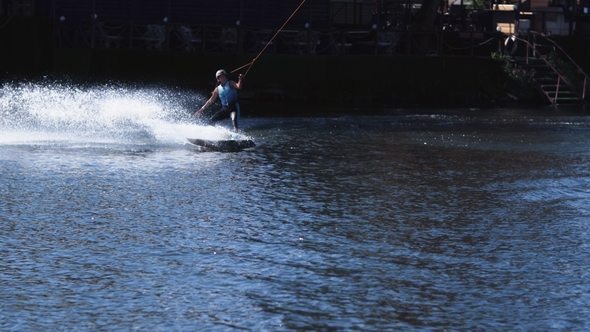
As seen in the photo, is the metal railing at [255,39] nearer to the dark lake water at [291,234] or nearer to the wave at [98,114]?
the wave at [98,114]

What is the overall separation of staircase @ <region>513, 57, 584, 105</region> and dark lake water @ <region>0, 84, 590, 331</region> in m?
15.7

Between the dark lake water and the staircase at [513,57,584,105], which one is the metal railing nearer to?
the staircase at [513,57,584,105]

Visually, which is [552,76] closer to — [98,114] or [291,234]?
[98,114]

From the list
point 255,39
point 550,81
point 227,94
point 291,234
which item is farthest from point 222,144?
point 550,81

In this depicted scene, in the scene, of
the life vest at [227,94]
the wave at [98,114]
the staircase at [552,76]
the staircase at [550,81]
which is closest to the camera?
the wave at [98,114]

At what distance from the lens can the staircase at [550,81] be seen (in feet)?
125

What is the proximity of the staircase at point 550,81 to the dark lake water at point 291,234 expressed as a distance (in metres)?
15.7

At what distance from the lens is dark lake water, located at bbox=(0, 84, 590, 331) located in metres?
8.63

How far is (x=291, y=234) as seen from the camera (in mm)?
11867

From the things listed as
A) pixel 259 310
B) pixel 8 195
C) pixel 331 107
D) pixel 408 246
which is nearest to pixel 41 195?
pixel 8 195

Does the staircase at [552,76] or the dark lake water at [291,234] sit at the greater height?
the staircase at [552,76]

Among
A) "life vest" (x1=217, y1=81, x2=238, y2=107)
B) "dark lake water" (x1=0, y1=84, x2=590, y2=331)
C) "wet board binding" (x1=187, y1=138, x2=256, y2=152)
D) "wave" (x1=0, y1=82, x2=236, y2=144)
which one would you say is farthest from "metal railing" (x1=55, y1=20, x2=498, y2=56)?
"wet board binding" (x1=187, y1=138, x2=256, y2=152)

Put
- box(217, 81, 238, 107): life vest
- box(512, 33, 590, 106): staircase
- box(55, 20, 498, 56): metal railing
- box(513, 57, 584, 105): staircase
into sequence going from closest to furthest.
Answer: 1. box(217, 81, 238, 107): life vest
2. box(55, 20, 498, 56): metal railing
3. box(513, 57, 584, 105): staircase
4. box(512, 33, 590, 106): staircase

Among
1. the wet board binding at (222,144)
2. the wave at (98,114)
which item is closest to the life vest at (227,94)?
the wave at (98,114)
